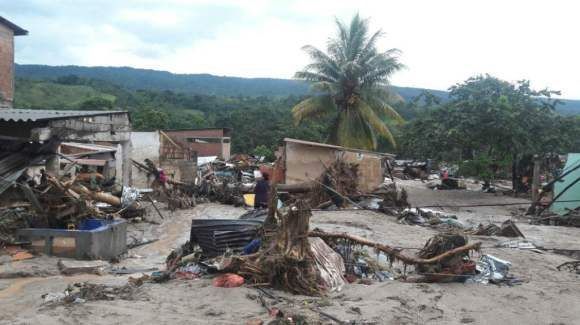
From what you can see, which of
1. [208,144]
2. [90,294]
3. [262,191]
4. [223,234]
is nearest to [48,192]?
[223,234]

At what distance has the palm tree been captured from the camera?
2323cm

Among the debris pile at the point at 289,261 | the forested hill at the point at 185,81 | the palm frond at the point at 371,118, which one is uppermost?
the forested hill at the point at 185,81

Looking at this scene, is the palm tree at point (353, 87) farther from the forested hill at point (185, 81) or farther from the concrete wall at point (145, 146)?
the forested hill at point (185, 81)

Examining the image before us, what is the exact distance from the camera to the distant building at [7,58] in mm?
21562

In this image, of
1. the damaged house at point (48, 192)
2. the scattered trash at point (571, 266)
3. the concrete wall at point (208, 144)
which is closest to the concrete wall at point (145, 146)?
the damaged house at point (48, 192)

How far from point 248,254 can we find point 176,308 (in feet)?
4.74

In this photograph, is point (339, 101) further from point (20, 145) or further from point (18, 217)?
point (18, 217)

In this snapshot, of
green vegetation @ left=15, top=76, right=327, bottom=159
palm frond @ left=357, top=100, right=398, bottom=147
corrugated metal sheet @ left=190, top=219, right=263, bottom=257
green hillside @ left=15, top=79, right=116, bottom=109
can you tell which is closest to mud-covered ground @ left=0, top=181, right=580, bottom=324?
corrugated metal sheet @ left=190, top=219, right=263, bottom=257

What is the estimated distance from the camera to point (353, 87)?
23.5 m

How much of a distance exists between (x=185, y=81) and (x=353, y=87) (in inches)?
4167

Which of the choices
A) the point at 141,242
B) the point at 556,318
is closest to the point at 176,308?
the point at 556,318

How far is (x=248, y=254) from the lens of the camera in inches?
262

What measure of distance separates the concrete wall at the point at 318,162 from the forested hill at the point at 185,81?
3437 inches

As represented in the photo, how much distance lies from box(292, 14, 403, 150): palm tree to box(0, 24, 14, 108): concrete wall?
41.0 feet
